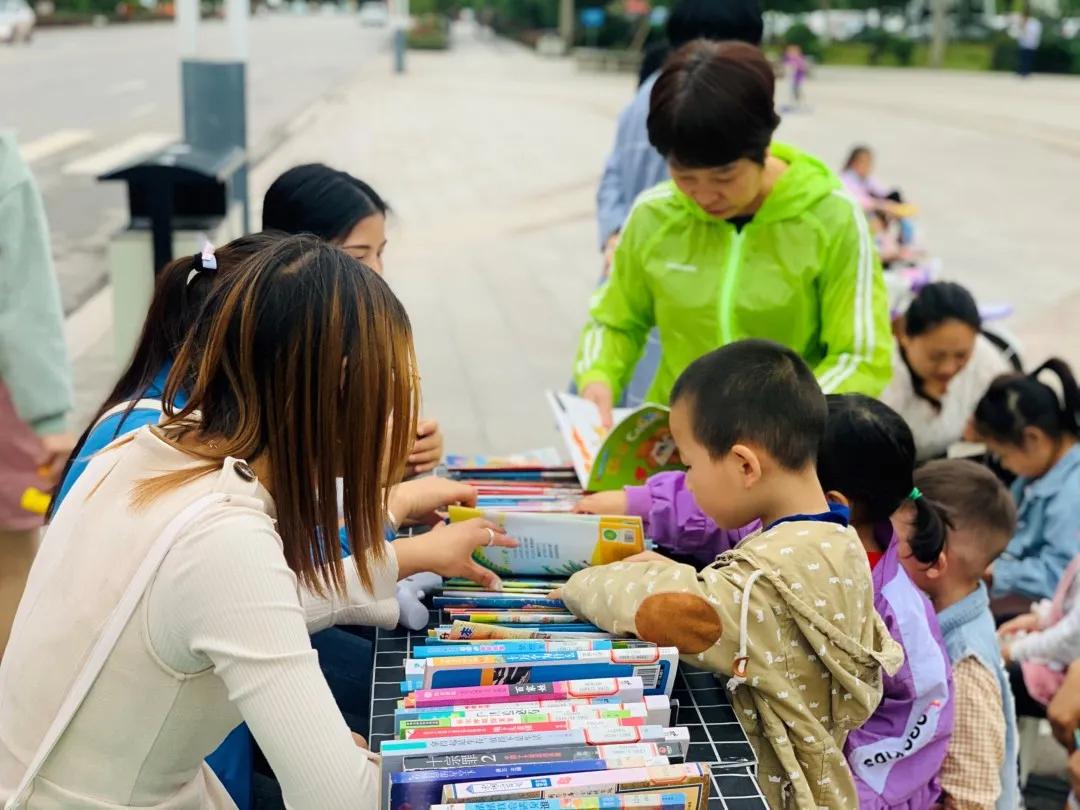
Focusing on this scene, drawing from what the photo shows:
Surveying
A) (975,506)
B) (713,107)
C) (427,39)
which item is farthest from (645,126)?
(427,39)

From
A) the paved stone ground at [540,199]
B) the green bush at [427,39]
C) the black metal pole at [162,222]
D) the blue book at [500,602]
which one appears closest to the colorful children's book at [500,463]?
the blue book at [500,602]

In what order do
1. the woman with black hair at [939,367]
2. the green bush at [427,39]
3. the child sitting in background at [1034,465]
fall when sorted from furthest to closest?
1. the green bush at [427,39]
2. the woman with black hair at [939,367]
3. the child sitting in background at [1034,465]

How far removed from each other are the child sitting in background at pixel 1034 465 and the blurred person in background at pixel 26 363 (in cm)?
270

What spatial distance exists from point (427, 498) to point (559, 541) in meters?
0.30

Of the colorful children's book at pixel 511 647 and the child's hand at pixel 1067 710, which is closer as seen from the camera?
the colorful children's book at pixel 511 647

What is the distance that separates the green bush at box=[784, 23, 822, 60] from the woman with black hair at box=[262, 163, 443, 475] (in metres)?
40.7

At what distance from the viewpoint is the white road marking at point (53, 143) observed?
14.4 meters

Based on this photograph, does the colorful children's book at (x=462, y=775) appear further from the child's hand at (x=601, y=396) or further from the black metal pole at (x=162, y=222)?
the black metal pole at (x=162, y=222)

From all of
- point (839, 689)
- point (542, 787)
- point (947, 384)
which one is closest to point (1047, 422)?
point (947, 384)

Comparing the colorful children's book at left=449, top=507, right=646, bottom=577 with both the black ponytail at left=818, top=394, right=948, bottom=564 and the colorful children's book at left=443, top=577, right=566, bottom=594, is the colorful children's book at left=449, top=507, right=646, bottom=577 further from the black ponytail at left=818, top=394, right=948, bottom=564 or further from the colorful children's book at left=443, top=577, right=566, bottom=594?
the black ponytail at left=818, top=394, right=948, bottom=564

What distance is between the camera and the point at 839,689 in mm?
1799

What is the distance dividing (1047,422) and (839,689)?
80.6 inches

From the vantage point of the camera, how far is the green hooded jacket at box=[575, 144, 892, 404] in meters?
2.64

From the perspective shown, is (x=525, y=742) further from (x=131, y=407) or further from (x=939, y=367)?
(x=939, y=367)
